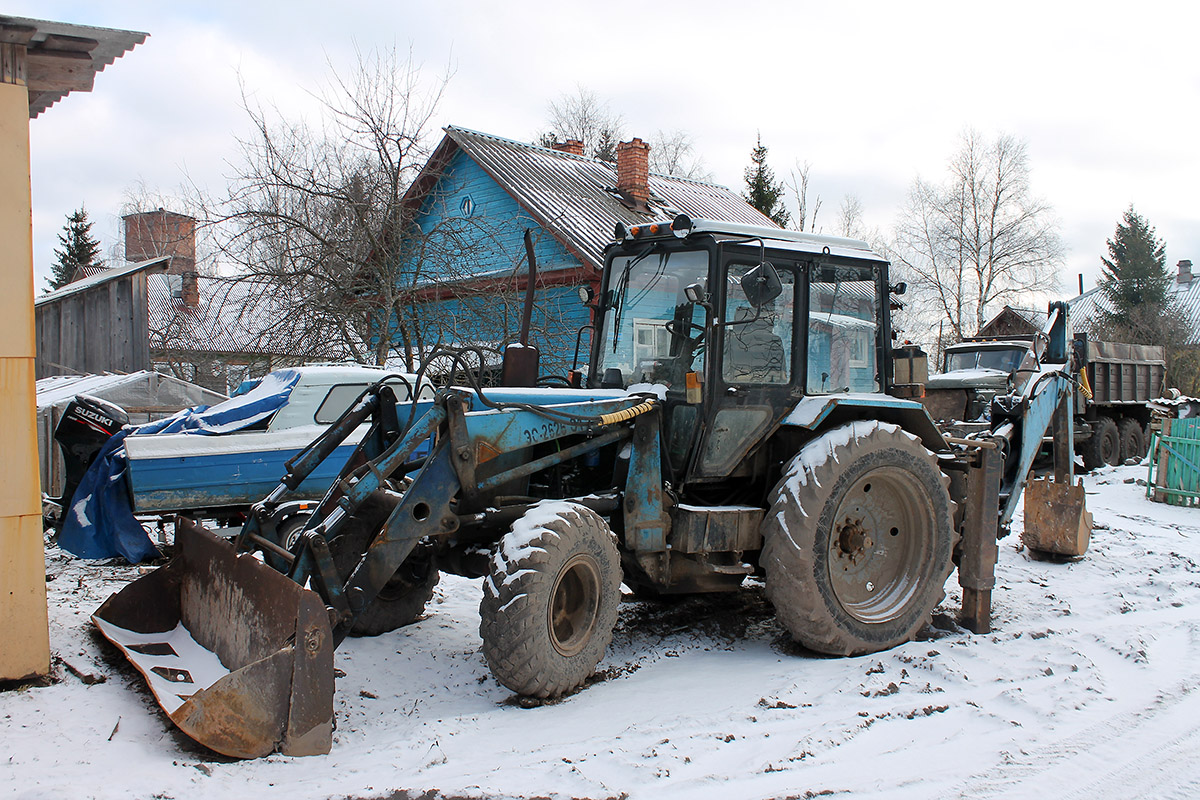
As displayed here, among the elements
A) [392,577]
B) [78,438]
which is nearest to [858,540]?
[392,577]

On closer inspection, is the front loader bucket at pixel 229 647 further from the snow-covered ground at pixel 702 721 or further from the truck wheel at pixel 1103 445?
the truck wheel at pixel 1103 445

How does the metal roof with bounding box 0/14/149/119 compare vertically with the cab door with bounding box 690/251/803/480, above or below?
above

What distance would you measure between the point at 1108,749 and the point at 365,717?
3.44 m

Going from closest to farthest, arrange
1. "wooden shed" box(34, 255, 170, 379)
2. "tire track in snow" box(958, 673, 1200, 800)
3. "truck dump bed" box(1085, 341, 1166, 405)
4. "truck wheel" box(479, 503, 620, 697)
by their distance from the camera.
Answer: "tire track in snow" box(958, 673, 1200, 800), "truck wheel" box(479, 503, 620, 697), "wooden shed" box(34, 255, 170, 379), "truck dump bed" box(1085, 341, 1166, 405)

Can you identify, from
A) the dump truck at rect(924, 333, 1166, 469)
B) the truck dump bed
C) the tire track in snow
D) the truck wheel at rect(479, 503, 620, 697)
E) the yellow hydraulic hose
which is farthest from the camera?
the truck dump bed

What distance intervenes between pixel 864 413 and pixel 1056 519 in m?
3.35

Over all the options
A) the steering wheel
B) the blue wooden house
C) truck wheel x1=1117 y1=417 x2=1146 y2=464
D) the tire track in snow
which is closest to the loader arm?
the steering wheel

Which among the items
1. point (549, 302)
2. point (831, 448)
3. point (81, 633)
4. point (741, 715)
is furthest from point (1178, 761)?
point (549, 302)

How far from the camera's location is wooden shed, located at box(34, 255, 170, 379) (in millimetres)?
14008

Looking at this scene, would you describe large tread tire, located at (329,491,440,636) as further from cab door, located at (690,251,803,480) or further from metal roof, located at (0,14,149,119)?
metal roof, located at (0,14,149,119)

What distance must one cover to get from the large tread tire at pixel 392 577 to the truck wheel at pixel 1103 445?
14.5m

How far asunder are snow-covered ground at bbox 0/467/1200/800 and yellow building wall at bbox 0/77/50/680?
0.27m

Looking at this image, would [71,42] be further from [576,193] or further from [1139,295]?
[1139,295]

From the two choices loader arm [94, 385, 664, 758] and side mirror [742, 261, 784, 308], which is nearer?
loader arm [94, 385, 664, 758]
